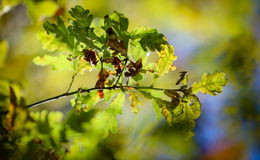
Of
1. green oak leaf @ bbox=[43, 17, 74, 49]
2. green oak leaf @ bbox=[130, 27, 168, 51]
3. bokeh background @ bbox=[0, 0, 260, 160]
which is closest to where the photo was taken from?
green oak leaf @ bbox=[130, 27, 168, 51]

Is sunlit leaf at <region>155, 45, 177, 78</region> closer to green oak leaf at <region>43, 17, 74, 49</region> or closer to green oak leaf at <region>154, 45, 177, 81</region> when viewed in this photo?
green oak leaf at <region>154, 45, 177, 81</region>

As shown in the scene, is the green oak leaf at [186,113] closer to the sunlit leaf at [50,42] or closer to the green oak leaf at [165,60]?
the green oak leaf at [165,60]

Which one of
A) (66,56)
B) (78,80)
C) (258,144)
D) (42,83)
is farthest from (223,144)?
(66,56)

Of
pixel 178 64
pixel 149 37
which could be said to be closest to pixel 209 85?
pixel 149 37

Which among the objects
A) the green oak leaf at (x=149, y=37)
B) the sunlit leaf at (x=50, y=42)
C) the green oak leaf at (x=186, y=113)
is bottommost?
the sunlit leaf at (x=50, y=42)

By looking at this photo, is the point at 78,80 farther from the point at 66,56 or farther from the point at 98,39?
the point at 98,39

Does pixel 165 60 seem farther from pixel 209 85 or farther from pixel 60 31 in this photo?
pixel 60 31

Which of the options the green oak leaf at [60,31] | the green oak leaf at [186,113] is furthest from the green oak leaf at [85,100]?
the green oak leaf at [186,113]

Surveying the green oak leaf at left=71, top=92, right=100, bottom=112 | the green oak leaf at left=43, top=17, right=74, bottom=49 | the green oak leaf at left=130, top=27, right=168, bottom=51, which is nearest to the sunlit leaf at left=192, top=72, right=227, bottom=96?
the green oak leaf at left=130, top=27, right=168, bottom=51
